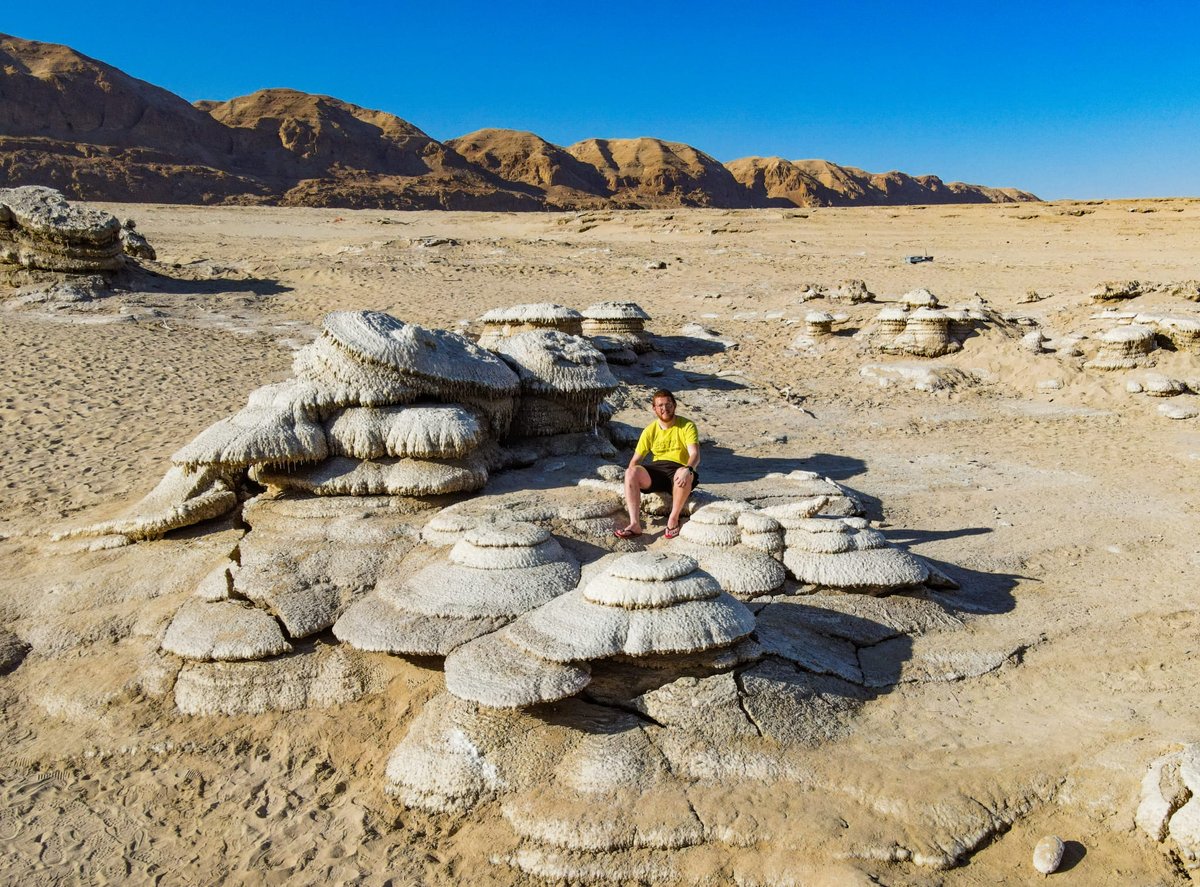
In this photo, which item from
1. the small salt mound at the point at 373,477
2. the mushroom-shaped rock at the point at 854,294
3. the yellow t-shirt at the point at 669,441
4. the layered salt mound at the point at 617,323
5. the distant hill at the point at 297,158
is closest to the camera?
the small salt mound at the point at 373,477

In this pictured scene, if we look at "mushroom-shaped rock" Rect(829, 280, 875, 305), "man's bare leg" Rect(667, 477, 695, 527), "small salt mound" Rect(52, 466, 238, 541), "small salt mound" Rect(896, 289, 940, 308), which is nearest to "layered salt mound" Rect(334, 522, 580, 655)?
"man's bare leg" Rect(667, 477, 695, 527)

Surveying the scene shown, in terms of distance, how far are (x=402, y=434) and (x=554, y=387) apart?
1283 millimetres

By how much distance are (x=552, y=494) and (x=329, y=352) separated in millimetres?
1516

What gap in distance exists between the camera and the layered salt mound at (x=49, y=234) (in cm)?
1109

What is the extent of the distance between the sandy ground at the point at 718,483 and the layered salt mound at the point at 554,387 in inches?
41.6

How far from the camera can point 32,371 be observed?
7.91 m

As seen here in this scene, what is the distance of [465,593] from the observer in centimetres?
326

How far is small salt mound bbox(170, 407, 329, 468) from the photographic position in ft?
13.5

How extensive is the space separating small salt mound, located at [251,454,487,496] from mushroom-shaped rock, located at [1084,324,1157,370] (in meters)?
7.56

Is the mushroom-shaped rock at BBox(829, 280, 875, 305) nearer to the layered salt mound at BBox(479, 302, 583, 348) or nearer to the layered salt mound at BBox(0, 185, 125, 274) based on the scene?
the layered salt mound at BBox(479, 302, 583, 348)

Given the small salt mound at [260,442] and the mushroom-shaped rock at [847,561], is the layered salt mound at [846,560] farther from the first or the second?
the small salt mound at [260,442]

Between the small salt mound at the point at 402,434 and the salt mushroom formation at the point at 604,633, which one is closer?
the salt mushroom formation at the point at 604,633

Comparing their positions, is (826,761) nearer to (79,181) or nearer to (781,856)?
(781,856)

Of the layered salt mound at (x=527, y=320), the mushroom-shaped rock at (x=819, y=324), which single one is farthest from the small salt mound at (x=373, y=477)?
the mushroom-shaped rock at (x=819, y=324)
